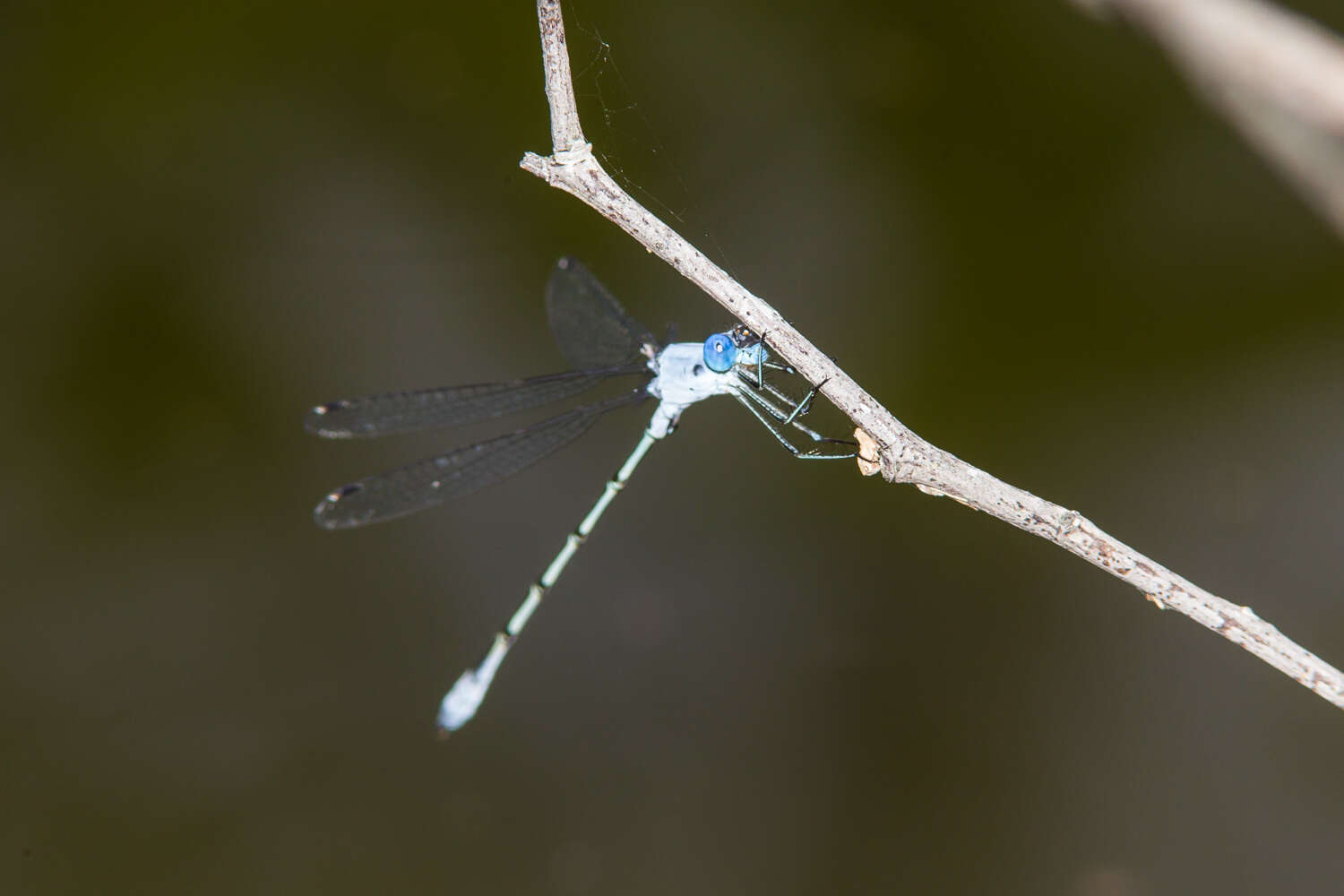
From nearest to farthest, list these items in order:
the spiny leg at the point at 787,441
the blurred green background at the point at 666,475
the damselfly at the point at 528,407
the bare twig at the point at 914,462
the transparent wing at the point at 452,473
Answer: the bare twig at the point at 914,462
the spiny leg at the point at 787,441
the damselfly at the point at 528,407
the transparent wing at the point at 452,473
the blurred green background at the point at 666,475

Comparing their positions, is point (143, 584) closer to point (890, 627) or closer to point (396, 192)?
point (396, 192)

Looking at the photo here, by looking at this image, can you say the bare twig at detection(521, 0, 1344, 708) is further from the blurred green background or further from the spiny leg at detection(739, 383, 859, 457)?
the blurred green background

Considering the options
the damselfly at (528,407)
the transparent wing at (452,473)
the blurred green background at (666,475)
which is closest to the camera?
the damselfly at (528,407)

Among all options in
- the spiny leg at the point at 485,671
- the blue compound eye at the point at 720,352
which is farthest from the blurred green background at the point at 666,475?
the blue compound eye at the point at 720,352

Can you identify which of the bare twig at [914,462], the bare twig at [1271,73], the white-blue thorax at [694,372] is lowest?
the bare twig at [914,462]

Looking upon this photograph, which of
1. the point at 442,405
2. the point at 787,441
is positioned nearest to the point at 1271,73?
the point at 787,441

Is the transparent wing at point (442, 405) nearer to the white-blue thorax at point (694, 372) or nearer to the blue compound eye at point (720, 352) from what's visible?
the white-blue thorax at point (694, 372)
